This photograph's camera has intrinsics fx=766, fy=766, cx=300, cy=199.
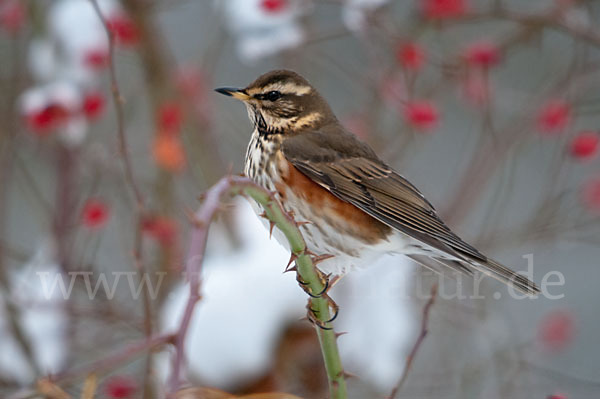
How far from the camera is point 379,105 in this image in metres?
4.49

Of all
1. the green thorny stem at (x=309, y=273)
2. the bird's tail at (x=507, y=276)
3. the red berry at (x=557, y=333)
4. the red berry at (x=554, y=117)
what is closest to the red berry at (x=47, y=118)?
the green thorny stem at (x=309, y=273)

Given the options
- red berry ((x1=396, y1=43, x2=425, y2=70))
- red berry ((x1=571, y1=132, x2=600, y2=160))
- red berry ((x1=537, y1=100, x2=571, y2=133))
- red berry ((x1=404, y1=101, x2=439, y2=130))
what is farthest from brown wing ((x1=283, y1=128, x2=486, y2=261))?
red berry ((x1=537, y1=100, x2=571, y2=133))

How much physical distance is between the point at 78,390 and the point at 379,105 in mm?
2287

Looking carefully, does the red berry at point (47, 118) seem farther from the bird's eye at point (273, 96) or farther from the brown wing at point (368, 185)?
the brown wing at point (368, 185)

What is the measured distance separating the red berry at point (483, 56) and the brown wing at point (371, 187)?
3.51 ft

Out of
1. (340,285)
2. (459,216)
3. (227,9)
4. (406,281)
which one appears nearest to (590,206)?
(459,216)

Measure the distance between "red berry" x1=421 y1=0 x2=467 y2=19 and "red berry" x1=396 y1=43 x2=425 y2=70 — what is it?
22 cm

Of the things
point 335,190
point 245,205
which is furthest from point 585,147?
point 245,205

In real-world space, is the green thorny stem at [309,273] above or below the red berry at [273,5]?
below

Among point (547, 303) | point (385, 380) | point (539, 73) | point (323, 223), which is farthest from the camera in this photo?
point (547, 303)

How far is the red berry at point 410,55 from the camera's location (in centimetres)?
375

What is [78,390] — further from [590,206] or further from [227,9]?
[590,206]

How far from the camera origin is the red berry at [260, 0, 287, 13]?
385 centimetres

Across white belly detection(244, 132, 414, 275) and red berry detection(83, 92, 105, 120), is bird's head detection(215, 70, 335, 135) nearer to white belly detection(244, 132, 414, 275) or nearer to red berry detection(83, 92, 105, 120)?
white belly detection(244, 132, 414, 275)
